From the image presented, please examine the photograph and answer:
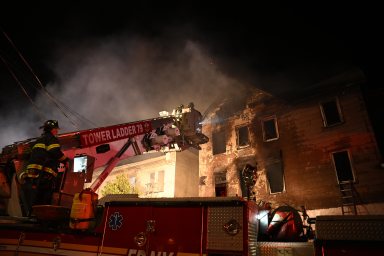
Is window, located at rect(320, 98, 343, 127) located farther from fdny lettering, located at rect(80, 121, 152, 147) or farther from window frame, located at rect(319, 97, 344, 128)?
fdny lettering, located at rect(80, 121, 152, 147)

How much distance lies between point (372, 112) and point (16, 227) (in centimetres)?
1733

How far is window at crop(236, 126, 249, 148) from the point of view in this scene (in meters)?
18.8

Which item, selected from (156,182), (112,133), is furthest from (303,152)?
(156,182)

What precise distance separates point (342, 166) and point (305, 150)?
6.84 feet

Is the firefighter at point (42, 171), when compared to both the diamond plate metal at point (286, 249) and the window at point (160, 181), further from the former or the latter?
the window at point (160, 181)

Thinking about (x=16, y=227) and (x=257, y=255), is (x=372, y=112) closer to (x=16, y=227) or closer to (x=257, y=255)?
(x=257, y=255)

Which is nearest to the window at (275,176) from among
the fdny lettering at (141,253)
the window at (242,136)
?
the window at (242,136)

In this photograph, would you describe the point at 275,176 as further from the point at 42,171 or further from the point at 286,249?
the point at 42,171

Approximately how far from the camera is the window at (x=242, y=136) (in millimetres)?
18797

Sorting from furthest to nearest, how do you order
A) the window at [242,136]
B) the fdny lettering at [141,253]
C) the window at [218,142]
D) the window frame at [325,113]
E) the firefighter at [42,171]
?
the window at [218,142]
the window at [242,136]
the window frame at [325,113]
the firefighter at [42,171]
the fdny lettering at [141,253]

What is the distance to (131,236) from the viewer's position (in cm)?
398

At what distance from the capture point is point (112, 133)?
24.6ft

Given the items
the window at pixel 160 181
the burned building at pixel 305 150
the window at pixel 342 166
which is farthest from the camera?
the window at pixel 160 181

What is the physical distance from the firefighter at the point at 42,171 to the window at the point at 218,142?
593 inches
